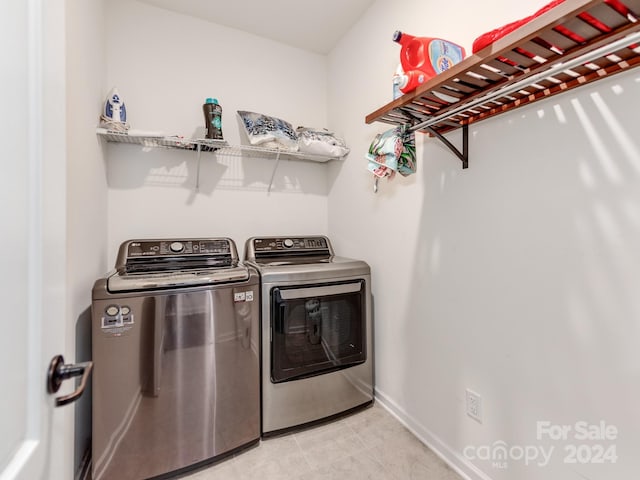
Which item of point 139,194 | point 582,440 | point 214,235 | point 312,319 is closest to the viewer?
point 582,440

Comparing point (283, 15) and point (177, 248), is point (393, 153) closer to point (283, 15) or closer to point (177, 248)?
point (177, 248)

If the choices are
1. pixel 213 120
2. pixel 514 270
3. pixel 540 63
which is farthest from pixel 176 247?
pixel 540 63

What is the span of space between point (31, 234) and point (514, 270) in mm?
1454

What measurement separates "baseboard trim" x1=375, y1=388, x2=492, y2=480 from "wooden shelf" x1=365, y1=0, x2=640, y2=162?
156 cm

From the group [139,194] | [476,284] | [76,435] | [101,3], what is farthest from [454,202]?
[101,3]

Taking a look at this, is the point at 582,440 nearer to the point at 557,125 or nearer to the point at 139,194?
the point at 557,125

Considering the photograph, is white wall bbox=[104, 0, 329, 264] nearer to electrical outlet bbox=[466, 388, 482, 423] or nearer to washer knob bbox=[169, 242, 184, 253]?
washer knob bbox=[169, 242, 184, 253]

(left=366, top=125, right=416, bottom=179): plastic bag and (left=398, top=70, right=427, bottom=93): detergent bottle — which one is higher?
(left=398, top=70, right=427, bottom=93): detergent bottle

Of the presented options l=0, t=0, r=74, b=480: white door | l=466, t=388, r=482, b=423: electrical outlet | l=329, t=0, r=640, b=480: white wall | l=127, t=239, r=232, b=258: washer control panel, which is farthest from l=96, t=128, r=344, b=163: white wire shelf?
l=466, t=388, r=482, b=423: electrical outlet

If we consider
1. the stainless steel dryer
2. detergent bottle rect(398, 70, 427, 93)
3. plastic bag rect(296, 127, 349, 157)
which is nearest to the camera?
detergent bottle rect(398, 70, 427, 93)

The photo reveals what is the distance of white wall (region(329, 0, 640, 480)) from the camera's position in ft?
2.91

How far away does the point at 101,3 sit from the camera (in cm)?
173

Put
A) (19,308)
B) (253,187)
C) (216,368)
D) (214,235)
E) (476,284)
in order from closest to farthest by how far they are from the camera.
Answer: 1. (19,308)
2. (476,284)
3. (216,368)
4. (214,235)
5. (253,187)

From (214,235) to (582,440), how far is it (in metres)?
2.16
